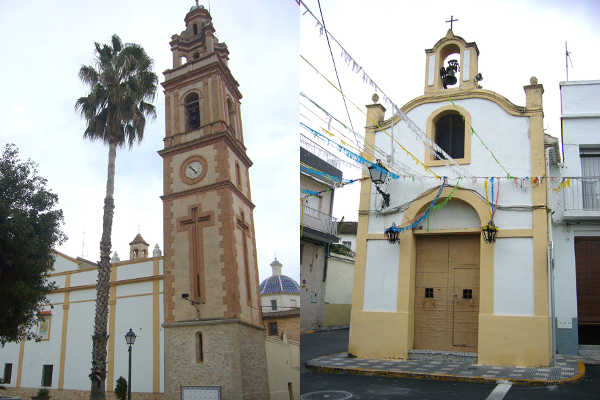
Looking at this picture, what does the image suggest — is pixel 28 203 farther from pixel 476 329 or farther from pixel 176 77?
pixel 476 329

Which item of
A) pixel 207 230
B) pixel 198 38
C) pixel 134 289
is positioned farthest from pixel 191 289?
pixel 134 289

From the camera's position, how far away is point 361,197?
350 inches

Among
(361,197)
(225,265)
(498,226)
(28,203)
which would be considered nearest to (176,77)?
(225,265)

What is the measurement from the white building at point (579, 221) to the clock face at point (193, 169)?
22.0 feet

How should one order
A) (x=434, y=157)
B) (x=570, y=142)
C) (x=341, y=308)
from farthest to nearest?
1. (x=341, y=308)
2. (x=570, y=142)
3. (x=434, y=157)

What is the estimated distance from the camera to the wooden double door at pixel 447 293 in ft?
26.9

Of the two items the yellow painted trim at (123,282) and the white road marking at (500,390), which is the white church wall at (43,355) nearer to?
the yellow painted trim at (123,282)

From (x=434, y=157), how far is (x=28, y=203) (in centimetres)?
558

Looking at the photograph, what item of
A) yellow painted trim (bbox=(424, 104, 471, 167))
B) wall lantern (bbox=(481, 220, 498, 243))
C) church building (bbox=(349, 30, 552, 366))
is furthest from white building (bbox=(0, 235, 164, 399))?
wall lantern (bbox=(481, 220, 498, 243))

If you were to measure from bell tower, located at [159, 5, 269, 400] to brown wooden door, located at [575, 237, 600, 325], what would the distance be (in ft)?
23.5

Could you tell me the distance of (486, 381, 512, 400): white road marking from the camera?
5.55m

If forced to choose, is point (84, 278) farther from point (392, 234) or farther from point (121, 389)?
point (392, 234)

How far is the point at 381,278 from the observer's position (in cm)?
850

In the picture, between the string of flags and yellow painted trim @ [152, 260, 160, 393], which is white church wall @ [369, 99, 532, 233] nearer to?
the string of flags
